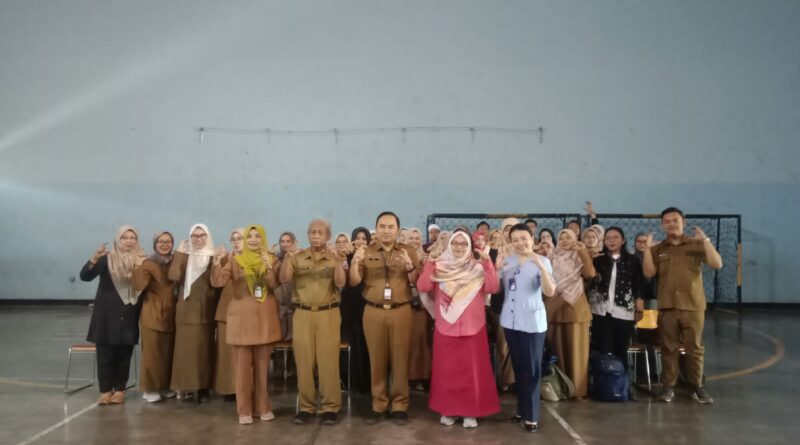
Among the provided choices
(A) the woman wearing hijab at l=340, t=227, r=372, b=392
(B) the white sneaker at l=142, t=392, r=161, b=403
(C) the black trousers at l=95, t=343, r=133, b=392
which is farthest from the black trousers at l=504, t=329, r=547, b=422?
(C) the black trousers at l=95, t=343, r=133, b=392

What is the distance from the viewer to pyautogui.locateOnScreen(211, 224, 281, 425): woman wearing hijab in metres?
3.86

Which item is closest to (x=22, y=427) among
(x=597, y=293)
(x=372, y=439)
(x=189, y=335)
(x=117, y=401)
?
(x=117, y=401)

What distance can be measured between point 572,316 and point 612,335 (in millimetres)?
516

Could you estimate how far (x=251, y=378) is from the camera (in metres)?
3.92

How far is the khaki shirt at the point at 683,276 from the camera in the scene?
430 cm

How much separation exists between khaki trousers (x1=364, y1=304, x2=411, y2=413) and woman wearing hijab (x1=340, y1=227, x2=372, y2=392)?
2.84ft

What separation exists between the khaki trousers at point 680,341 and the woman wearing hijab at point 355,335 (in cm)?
258

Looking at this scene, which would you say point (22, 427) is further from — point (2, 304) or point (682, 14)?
point (682, 14)

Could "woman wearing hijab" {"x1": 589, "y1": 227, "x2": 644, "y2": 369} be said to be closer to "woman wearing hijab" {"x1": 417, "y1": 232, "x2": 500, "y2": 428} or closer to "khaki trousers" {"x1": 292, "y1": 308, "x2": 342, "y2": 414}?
"woman wearing hijab" {"x1": 417, "y1": 232, "x2": 500, "y2": 428}

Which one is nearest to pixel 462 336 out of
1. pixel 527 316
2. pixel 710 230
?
pixel 527 316

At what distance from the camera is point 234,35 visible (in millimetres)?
9531

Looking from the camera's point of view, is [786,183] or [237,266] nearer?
[237,266]

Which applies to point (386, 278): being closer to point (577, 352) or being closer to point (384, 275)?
point (384, 275)

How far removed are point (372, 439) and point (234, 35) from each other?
819 centimetres
